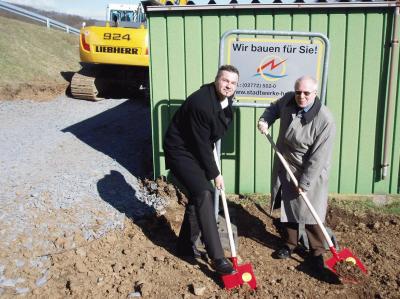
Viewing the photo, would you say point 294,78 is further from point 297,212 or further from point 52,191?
point 52,191

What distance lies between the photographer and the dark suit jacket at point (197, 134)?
150 inches

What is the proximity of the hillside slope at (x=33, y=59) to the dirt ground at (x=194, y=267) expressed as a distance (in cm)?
861

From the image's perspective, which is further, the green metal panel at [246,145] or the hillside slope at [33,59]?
the hillside slope at [33,59]

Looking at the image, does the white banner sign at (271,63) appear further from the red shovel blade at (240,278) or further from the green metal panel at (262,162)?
the red shovel blade at (240,278)

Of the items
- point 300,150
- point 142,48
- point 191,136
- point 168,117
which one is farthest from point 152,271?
point 142,48

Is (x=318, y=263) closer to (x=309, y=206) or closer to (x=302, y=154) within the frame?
(x=309, y=206)

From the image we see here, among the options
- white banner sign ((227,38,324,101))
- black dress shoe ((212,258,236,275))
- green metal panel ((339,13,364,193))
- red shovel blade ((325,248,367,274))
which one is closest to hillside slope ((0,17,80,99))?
white banner sign ((227,38,324,101))

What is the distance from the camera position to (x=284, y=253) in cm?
456

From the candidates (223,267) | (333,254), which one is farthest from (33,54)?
(333,254)

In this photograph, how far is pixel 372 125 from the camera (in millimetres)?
5695

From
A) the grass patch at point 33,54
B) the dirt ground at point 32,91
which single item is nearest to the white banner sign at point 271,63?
the dirt ground at point 32,91

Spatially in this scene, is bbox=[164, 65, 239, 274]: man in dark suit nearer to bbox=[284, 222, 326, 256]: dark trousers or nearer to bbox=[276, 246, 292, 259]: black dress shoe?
bbox=[276, 246, 292, 259]: black dress shoe

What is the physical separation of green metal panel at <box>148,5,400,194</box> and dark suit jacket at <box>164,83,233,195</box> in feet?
5.79

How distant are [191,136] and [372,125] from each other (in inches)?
117
